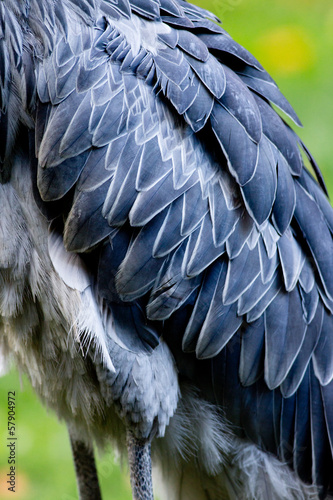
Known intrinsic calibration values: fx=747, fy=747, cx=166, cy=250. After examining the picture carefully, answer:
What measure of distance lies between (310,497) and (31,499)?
4.73 ft

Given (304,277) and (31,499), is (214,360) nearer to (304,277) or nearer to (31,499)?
(304,277)

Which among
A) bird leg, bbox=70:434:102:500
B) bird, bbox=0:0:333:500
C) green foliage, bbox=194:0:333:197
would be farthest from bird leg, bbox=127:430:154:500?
green foliage, bbox=194:0:333:197

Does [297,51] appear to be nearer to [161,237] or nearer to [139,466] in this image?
[161,237]

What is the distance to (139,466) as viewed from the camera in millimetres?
2146

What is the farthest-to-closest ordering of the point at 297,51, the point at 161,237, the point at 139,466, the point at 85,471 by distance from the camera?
the point at 297,51, the point at 85,471, the point at 139,466, the point at 161,237

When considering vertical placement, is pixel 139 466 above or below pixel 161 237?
below

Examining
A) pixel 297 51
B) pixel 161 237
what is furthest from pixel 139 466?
pixel 297 51

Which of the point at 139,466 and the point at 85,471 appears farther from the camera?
the point at 85,471

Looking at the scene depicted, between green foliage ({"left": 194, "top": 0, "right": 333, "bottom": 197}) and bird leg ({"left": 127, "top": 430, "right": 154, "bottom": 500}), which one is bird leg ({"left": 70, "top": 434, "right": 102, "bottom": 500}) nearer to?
bird leg ({"left": 127, "top": 430, "right": 154, "bottom": 500})

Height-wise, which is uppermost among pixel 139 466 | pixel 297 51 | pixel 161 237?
pixel 161 237

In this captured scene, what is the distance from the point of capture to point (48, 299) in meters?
Answer: 1.95

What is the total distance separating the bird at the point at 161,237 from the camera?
1.81 meters

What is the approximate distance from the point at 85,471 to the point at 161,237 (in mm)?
1137

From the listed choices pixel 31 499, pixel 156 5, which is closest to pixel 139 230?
pixel 156 5
